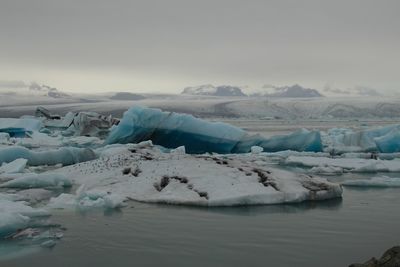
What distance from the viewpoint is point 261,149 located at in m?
23.9

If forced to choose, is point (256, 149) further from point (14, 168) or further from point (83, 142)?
point (14, 168)

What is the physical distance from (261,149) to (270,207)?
14148 millimetres

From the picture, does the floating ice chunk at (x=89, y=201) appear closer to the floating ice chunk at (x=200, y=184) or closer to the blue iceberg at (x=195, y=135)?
the floating ice chunk at (x=200, y=184)

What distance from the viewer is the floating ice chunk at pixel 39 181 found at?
1233 cm

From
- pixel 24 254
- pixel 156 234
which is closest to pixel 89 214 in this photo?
pixel 156 234

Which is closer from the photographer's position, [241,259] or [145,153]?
[241,259]

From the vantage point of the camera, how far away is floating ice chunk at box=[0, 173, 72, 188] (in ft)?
40.4

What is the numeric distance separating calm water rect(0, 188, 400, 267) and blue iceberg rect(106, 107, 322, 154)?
13.1m

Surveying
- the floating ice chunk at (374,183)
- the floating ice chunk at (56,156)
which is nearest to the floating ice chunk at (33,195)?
the floating ice chunk at (56,156)

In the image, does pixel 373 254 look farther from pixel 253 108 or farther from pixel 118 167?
pixel 253 108

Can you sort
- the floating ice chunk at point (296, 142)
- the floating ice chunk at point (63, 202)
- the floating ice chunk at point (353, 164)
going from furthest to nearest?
the floating ice chunk at point (296, 142), the floating ice chunk at point (353, 164), the floating ice chunk at point (63, 202)

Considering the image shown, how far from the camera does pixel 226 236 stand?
7.41m

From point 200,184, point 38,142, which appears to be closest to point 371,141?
point 200,184

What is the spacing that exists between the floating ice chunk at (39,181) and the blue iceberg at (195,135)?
36.1 ft
